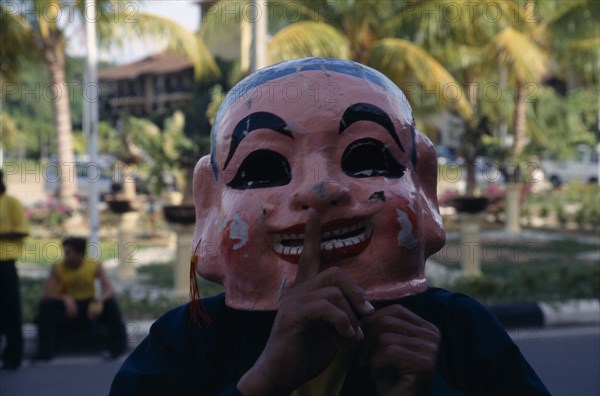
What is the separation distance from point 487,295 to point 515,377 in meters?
6.67

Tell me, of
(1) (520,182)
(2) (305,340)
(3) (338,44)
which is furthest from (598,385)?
(1) (520,182)

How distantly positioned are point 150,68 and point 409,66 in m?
26.2

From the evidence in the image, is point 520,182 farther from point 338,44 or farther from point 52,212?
point 52,212

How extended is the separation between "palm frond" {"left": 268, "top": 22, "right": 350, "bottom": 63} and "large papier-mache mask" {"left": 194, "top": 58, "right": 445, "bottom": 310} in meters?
8.43

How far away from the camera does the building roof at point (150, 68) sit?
34344mm

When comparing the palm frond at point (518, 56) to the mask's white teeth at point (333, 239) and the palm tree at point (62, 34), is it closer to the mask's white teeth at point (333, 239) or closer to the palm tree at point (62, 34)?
the palm tree at point (62, 34)

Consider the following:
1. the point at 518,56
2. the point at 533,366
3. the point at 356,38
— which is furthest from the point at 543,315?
the point at 356,38

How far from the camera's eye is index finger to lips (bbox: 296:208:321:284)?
170 centimetres

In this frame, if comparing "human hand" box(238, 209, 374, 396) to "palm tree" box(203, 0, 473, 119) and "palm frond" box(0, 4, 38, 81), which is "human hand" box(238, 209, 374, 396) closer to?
"palm tree" box(203, 0, 473, 119)

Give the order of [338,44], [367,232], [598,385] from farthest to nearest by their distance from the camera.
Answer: [338,44]
[598,385]
[367,232]

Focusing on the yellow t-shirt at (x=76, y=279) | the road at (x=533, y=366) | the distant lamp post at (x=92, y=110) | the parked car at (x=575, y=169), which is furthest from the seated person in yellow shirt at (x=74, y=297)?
the parked car at (x=575, y=169)

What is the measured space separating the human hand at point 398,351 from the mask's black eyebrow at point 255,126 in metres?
0.44

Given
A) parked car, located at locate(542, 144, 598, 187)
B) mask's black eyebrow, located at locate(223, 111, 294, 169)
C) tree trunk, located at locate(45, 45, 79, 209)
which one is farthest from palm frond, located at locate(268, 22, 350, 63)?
parked car, located at locate(542, 144, 598, 187)

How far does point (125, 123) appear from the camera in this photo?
1416 cm
